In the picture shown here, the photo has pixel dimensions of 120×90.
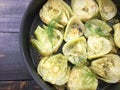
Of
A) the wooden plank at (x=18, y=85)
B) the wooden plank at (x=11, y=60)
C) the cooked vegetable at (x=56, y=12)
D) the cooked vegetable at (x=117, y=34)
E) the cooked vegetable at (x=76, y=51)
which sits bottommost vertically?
the wooden plank at (x=18, y=85)

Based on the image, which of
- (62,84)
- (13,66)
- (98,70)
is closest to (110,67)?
(98,70)

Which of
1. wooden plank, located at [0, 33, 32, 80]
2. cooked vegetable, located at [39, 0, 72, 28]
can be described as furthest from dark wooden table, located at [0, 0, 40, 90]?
cooked vegetable, located at [39, 0, 72, 28]

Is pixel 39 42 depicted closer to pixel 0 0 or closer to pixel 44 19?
pixel 44 19

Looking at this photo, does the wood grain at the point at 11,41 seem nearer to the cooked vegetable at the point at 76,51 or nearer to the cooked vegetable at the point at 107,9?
the cooked vegetable at the point at 76,51

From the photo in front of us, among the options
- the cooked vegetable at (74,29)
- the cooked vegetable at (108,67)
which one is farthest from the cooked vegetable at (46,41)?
the cooked vegetable at (108,67)

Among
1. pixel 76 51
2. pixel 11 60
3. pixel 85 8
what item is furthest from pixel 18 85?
pixel 85 8

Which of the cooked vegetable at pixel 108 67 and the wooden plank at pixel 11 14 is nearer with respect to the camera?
the cooked vegetable at pixel 108 67

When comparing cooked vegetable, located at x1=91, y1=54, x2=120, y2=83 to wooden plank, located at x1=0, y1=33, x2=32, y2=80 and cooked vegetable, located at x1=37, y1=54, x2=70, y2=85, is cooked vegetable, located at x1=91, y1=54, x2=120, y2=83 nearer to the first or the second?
cooked vegetable, located at x1=37, y1=54, x2=70, y2=85
